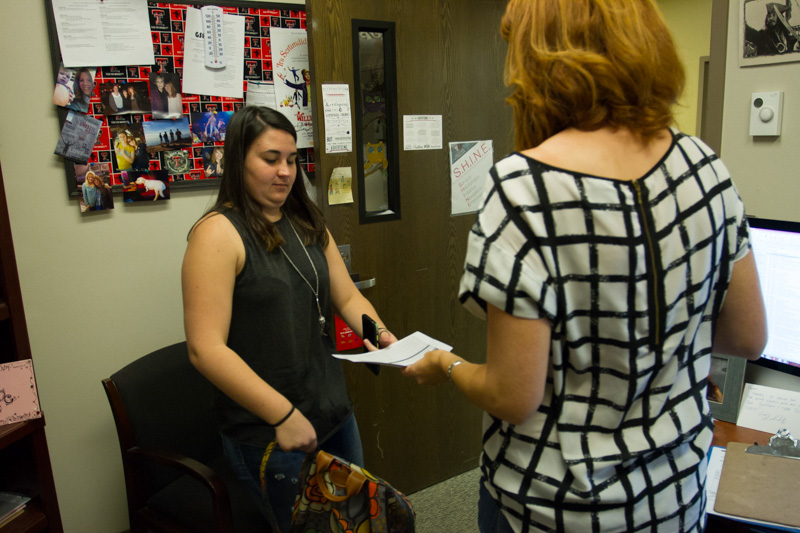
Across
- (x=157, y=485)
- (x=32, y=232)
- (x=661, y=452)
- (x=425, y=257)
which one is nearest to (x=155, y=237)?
(x=32, y=232)

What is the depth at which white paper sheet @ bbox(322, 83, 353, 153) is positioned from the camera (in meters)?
2.02

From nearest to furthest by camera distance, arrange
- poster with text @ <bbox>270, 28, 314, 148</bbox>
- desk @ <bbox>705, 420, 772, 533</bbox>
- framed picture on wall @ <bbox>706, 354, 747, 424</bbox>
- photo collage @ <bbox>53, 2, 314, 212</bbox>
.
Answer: desk @ <bbox>705, 420, 772, 533</bbox> → framed picture on wall @ <bbox>706, 354, 747, 424</bbox> → photo collage @ <bbox>53, 2, 314, 212</bbox> → poster with text @ <bbox>270, 28, 314, 148</bbox>

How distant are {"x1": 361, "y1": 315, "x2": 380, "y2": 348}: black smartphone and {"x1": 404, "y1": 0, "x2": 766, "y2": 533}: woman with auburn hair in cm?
70

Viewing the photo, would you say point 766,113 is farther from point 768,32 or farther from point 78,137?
point 78,137

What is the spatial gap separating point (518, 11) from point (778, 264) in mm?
894

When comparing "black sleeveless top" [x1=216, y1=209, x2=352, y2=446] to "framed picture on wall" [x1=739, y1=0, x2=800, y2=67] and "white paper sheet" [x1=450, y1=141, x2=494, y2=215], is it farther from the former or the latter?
"framed picture on wall" [x1=739, y1=0, x2=800, y2=67]

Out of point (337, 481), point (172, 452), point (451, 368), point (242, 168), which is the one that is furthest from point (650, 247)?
point (172, 452)

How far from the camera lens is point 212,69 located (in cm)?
204

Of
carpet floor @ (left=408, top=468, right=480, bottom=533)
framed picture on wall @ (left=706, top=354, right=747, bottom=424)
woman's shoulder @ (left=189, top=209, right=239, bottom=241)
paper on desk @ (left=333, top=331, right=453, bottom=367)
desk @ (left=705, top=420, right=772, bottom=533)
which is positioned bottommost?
carpet floor @ (left=408, top=468, right=480, bottom=533)

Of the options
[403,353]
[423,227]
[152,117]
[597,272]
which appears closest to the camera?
[597,272]

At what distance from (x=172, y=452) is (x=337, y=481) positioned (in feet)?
2.09

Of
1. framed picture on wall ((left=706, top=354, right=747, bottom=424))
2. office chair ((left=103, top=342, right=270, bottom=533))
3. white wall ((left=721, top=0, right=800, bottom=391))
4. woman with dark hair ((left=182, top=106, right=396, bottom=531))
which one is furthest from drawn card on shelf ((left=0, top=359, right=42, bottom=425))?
white wall ((left=721, top=0, right=800, bottom=391))

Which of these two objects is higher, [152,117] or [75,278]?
[152,117]


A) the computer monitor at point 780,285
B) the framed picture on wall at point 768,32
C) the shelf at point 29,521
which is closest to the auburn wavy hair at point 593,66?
the computer monitor at point 780,285
